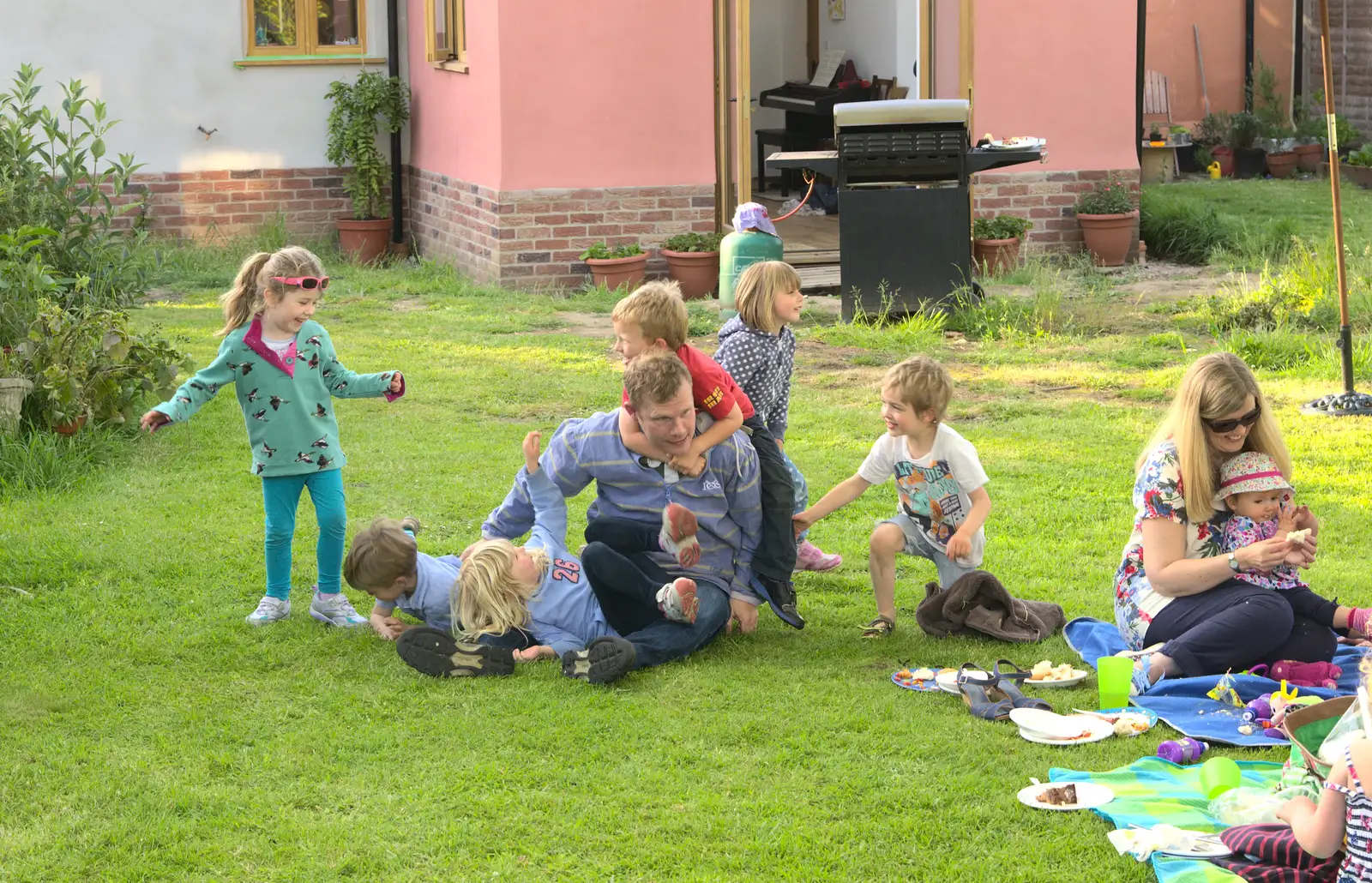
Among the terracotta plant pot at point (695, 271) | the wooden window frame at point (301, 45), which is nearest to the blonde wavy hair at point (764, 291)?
the terracotta plant pot at point (695, 271)

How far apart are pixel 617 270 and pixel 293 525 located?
7.34 metres

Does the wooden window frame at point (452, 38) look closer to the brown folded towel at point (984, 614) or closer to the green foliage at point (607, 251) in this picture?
the green foliage at point (607, 251)

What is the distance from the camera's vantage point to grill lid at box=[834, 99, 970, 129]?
10000 mm

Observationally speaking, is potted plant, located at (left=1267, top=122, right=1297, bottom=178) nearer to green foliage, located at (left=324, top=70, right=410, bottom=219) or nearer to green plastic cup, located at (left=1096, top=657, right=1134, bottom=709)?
green foliage, located at (left=324, top=70, right=410, bottom=219)

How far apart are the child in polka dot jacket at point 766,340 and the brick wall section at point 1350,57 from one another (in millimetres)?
16892

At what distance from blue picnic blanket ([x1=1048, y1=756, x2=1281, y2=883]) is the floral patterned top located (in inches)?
32.5

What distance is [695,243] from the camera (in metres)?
12.1

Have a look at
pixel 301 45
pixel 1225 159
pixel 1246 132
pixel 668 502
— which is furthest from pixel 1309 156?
pixel 668 502

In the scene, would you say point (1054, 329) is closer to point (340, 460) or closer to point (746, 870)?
point (340, 460)

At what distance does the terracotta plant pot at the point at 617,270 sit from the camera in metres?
12.2

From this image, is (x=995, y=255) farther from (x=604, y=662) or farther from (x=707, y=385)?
(x=604, y=662)

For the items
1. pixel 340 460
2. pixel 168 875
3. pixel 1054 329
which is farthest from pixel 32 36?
pixel 168 875

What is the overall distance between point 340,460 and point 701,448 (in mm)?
1312

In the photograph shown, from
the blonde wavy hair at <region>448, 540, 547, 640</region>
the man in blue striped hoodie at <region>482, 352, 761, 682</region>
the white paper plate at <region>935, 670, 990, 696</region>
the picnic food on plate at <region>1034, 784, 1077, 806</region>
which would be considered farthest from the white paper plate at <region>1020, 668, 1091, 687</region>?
the blonde wavy hair at <region>448, 540, 547, 640</region>
